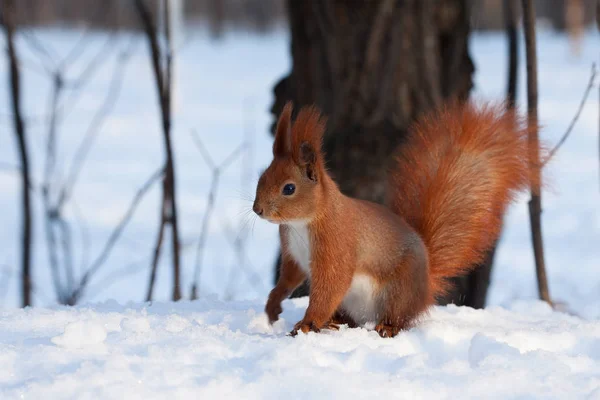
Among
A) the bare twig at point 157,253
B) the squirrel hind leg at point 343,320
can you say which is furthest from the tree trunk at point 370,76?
the squirrel hind leg at point 343,320

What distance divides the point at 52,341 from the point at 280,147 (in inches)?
26.3

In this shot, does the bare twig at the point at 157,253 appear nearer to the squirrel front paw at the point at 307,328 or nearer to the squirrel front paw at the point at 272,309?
the squirrel front paw at the point at 272,309

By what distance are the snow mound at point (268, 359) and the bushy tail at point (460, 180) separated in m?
0.22

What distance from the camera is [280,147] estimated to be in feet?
6.48

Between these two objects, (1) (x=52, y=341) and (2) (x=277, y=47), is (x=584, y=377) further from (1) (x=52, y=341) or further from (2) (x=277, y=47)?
(2) (x=277, y=47)

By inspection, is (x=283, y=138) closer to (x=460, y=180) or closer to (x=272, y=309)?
(x=272, y=309)

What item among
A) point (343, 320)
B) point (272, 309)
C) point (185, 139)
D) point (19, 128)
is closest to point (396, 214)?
point (343, 320)

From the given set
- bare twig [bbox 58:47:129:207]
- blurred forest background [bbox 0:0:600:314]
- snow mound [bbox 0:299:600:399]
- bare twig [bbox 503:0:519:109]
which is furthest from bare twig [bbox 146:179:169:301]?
bare twig [bbox 503:0:519:109]

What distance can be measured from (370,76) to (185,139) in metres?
7.34

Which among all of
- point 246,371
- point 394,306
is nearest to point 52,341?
point 246,371

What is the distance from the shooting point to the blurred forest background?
331 cm

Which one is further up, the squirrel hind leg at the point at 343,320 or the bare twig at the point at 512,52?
the bare twig at the point at 512,52

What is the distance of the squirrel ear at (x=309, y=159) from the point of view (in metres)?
1.94

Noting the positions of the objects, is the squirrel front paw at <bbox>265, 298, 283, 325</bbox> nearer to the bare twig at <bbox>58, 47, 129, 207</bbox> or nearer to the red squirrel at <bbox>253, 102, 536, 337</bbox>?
the red squirrel at <bbox>253, 102, 536, 337</bbox>
